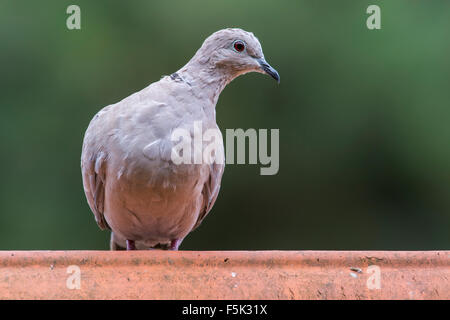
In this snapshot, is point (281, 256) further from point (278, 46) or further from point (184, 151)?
point (278, 46)

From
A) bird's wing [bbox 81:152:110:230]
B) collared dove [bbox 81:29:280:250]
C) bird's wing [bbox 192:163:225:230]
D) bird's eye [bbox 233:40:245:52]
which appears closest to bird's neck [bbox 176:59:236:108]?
collared dove [bbox 81:29:280:250]

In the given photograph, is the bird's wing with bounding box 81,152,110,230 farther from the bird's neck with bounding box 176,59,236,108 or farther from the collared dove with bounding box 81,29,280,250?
the bird's neck with bounding box 176,59,236,108

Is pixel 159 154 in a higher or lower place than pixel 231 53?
lower

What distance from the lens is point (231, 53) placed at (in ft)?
14.0

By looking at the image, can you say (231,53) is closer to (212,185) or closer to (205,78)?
(205,78)

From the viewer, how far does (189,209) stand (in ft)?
13.8

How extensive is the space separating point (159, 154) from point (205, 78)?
66 centimetres

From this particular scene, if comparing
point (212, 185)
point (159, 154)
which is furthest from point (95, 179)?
point (212, 185)

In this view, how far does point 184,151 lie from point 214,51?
0.75 metres

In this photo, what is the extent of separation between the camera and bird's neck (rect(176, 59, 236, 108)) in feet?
13.7

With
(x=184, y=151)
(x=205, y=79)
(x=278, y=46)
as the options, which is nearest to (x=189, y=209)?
(x=184, y=151)

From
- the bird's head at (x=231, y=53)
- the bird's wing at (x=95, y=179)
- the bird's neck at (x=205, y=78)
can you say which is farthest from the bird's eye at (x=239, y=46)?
the bird's wing at (x=95, y=179)

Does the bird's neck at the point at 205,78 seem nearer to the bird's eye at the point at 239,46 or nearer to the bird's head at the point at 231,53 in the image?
the bird's head at the point at 231,53

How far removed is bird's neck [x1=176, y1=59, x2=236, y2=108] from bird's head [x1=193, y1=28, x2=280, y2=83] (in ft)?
0.06
